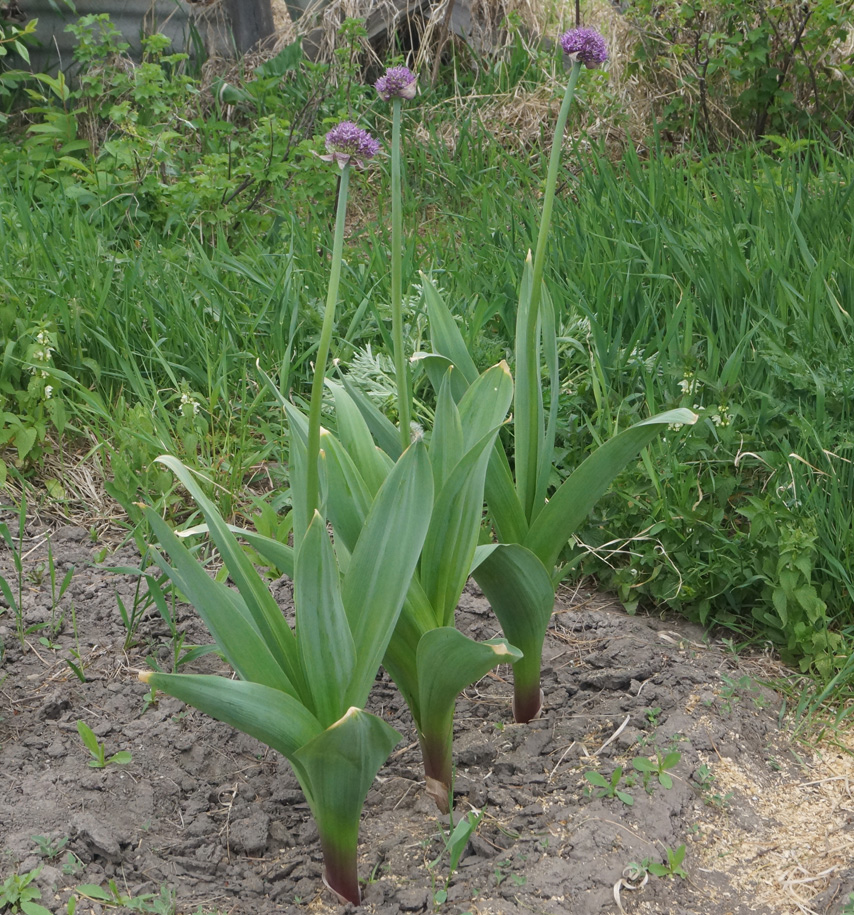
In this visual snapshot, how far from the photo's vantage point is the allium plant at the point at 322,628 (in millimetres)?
1223

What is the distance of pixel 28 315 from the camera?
2.77 meters

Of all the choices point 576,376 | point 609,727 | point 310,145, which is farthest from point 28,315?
point 609,727

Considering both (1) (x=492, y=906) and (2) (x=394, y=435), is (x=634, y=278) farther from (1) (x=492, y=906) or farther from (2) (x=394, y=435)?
(1) (x=492, y=906)

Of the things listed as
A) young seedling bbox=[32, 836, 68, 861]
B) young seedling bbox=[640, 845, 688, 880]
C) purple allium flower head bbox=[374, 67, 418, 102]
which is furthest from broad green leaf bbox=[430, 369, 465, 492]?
young seedling bbox=[32, 836, 68, 861]

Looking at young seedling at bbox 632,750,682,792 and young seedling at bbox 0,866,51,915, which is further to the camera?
young seedling at bbox 632,750,682,792

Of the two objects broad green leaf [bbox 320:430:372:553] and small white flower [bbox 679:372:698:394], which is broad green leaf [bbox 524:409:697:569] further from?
small white flower [bbox 679:372:698:394]

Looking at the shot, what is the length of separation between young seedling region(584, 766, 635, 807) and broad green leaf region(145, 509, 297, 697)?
59 centimetres

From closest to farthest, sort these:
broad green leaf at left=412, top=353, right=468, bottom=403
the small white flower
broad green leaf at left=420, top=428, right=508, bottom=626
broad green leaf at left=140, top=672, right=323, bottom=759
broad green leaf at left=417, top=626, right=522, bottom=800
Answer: broad green leaf at left=140, top=672, right=323, bottom=759 < broad green leaf at left=417, top=626, right=522, bottom=800 < broad green leaf at left=420, top=428, right=508, bottom=626 < broad green leaf at left=412, top=353, right=468, bottom=403 < the small white flower

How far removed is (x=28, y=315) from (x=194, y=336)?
474 mm

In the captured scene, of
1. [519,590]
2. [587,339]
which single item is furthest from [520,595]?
[587,339]

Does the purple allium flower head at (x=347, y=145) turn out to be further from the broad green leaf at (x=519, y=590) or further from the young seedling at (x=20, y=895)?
the young seedling at (x=20, y=895)

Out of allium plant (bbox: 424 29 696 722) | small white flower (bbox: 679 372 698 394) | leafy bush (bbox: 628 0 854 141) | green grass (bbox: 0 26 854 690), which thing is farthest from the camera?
leafy bush (bbox: 628 0 854 141)

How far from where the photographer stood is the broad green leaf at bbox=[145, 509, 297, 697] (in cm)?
128

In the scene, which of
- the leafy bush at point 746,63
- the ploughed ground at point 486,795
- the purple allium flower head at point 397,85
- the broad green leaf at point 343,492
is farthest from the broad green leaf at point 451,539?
the leafy bush at point 746,63
